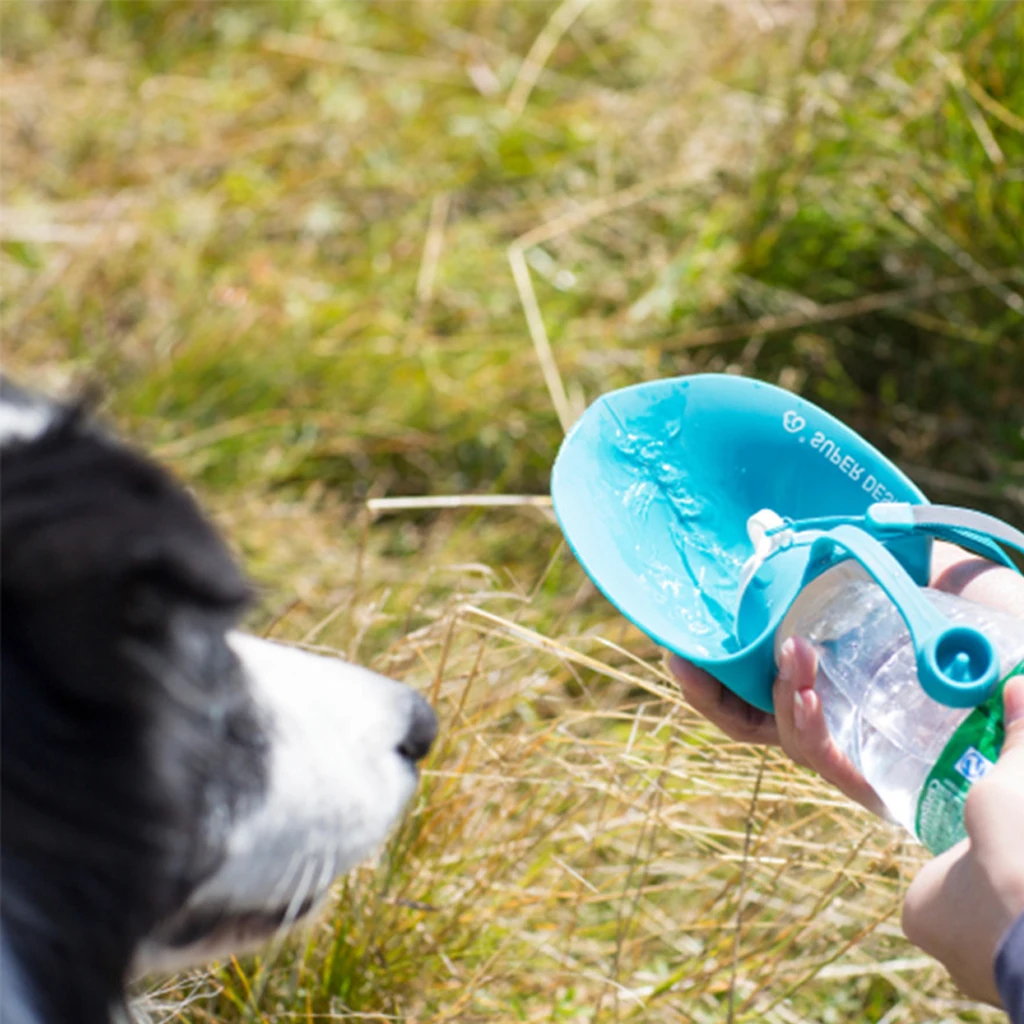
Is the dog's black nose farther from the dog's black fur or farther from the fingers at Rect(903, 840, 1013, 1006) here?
the fingers at Rect(903, 840, 1013, 1006)

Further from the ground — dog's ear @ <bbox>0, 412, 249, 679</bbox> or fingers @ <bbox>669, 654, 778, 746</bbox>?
dog's ear @ <bbox>0, 412, 249, 679</bbox>

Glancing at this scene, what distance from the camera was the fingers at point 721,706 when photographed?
1.29 m

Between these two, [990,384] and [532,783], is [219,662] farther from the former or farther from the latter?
[990,384]

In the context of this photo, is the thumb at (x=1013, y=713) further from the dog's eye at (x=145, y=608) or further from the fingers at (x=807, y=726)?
the dog's eye at (x=145, y=608)

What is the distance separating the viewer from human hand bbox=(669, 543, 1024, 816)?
3.68ft

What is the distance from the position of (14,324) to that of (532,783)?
1756 mm

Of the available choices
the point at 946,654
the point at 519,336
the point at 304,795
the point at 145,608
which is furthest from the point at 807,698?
the point at 519,336

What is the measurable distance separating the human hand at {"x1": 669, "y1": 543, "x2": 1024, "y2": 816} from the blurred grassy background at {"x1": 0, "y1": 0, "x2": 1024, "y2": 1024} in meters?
0.24

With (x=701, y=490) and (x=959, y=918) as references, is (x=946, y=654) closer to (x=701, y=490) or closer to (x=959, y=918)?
(x=959, y=918)

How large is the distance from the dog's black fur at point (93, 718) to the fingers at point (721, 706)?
1.64ft

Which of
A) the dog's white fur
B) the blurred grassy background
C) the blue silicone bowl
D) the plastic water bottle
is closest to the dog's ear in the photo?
the dog's white fur

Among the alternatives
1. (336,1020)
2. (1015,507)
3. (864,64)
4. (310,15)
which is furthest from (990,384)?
(310,15)

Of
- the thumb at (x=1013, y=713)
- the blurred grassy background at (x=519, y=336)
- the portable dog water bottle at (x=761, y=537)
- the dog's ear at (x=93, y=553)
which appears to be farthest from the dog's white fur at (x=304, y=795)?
the thumb at (x=1013, y=713)

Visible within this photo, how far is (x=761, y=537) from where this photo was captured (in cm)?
128
